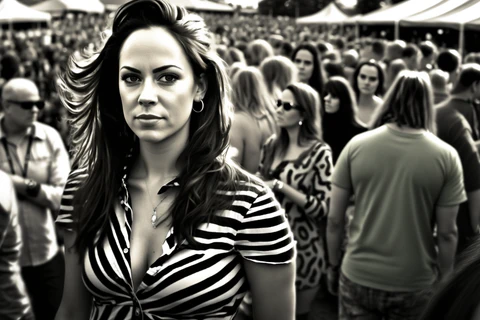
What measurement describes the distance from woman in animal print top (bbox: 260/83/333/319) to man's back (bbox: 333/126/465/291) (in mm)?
479

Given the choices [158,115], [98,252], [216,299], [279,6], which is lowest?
[279,6]

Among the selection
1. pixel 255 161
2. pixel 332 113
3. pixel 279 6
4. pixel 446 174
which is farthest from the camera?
pixel 279 6

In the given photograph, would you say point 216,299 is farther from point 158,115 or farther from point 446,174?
point 446,174

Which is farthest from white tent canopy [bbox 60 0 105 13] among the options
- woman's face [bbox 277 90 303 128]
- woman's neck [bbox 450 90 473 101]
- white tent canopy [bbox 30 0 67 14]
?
woman's face [bbox 277 90 303 128]

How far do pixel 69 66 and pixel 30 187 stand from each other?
1828mm

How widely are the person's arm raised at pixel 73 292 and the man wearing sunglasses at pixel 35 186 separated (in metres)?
1.91

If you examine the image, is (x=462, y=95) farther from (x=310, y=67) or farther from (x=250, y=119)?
(x=310, y=67)

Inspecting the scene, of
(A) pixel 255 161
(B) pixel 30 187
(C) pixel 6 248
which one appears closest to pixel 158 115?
(C) pixel 6 248

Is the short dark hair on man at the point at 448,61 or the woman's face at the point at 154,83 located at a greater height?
the woman's face at the point at 154,83

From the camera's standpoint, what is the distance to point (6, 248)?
2.72 metres

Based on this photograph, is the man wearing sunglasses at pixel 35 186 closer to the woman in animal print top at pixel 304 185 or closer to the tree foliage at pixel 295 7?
the woman in animal print top at pixel 304 185

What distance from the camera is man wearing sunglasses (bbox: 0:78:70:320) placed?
3707 millimetres

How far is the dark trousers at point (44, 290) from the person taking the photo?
12.3ft

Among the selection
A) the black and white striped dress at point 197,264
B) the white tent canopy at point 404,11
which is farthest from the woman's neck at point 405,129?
the white tent canopy at point 404,11
